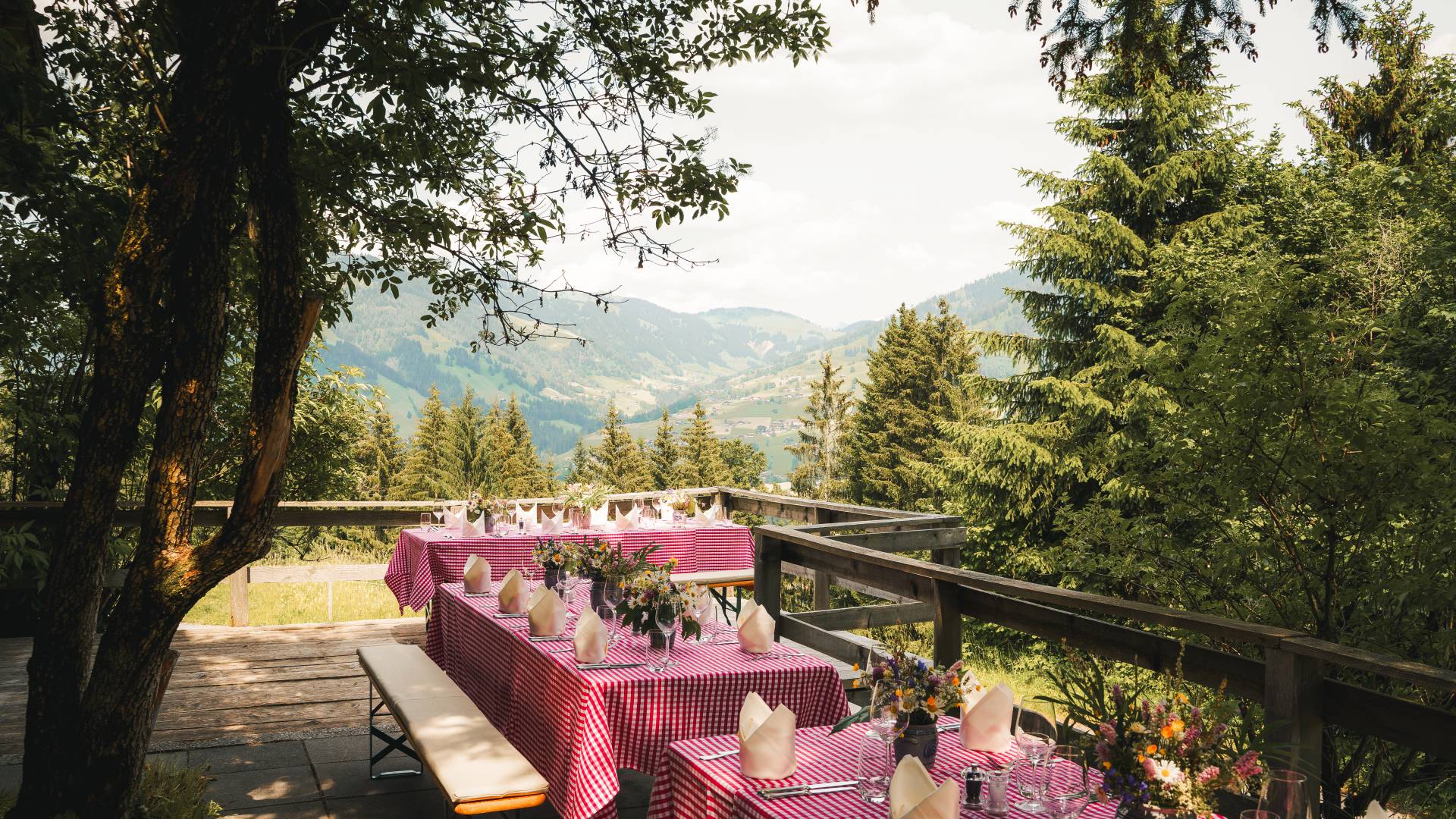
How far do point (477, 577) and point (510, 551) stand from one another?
7.36 feet

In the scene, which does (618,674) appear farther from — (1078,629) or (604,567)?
(1078,629)

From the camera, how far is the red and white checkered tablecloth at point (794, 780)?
2.09m

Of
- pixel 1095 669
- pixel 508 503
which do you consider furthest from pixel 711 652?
pixel 508 503

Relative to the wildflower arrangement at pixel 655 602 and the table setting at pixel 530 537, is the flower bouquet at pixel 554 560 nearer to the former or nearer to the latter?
the wildflower arrangement at pixel 655 602

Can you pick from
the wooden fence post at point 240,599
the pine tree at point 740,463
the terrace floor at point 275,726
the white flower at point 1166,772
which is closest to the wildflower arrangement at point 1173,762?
the white flower at point 1166,772

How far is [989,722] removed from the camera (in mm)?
2463

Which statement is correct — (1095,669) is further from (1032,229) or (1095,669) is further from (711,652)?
(1032,229)

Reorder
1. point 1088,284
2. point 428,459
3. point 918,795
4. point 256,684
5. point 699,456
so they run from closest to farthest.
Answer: point 918,795, point 256,684, point 1088,284, point 699,456, point 428,459

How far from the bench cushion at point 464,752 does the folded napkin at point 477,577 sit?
912 mm

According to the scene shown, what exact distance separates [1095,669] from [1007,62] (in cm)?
6100

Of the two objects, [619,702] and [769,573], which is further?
[769,573]

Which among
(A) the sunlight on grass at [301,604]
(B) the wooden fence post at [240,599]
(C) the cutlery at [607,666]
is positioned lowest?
(A) the sunlight on grass at [301,604]

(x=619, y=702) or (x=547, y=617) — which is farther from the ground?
(x=547, y=617)

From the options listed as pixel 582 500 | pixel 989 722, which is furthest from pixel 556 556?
pixel 582 500
